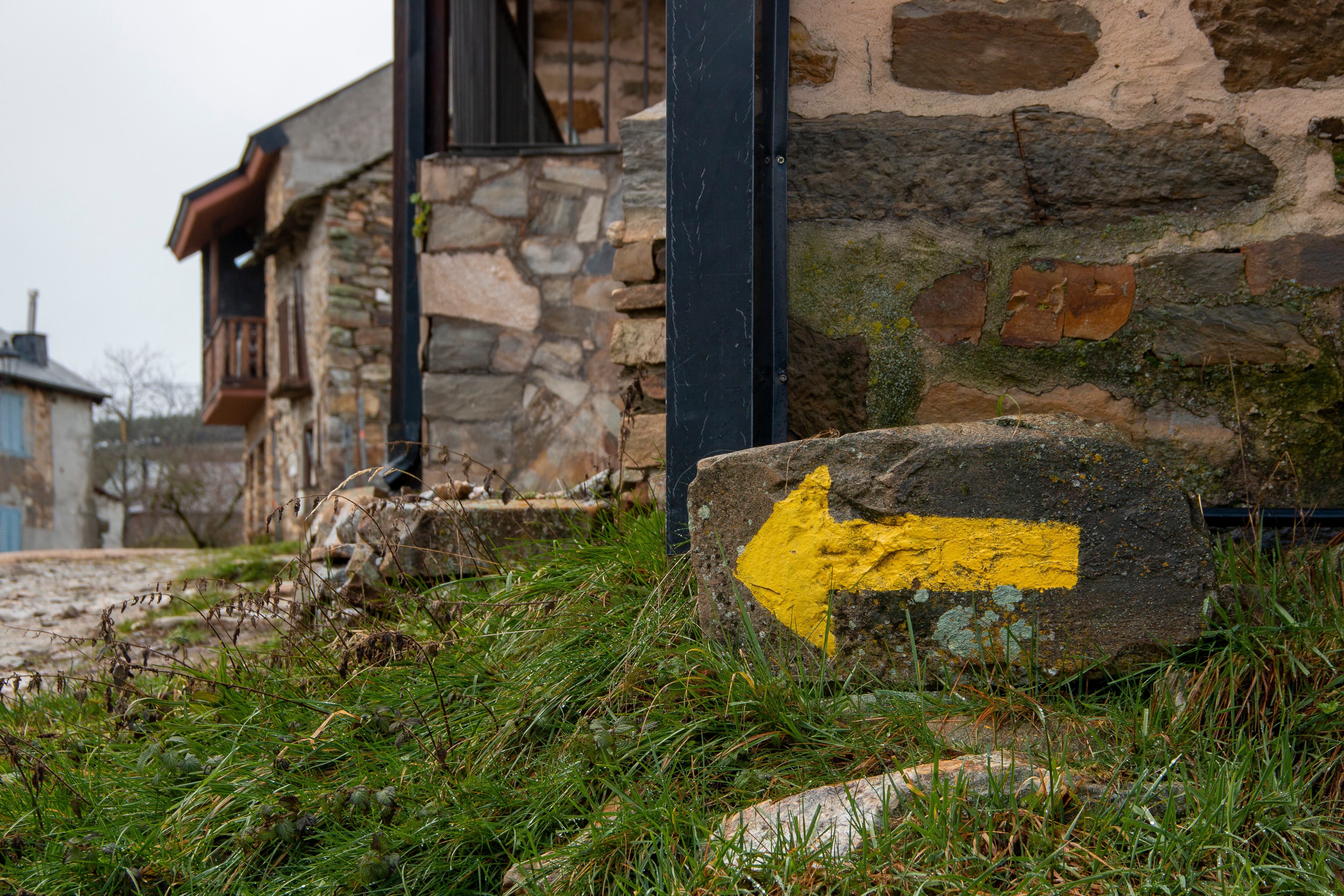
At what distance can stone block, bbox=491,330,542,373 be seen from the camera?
4730 mm

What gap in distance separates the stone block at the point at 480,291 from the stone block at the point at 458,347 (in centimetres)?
4

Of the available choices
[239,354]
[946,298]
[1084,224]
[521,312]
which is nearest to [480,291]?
[521,312]

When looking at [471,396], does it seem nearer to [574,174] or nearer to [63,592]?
[574,174]

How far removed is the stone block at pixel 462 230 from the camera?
468 cm

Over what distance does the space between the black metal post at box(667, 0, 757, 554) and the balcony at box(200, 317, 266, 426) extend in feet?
38.9

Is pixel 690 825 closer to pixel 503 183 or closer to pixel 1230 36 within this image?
pixel 1230 36

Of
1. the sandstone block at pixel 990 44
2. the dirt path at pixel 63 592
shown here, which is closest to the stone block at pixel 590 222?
the dirt path at pixel 63 592

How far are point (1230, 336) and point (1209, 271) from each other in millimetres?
145

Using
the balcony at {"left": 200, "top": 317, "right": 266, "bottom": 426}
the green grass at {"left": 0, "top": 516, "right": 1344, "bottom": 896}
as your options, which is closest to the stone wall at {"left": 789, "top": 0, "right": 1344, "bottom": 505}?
the green grass at {"left": 0, "top": 516, "right": 1344, "bottom": 896}

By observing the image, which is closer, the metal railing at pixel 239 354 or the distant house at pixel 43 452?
the metal railing at pixel 239 354

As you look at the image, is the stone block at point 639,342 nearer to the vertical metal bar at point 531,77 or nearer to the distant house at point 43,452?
the vertical metal bar at point 531,77

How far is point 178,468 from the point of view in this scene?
2291 centimetres

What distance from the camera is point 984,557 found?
1584 mm

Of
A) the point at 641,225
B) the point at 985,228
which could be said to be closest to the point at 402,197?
the point at 641,225
